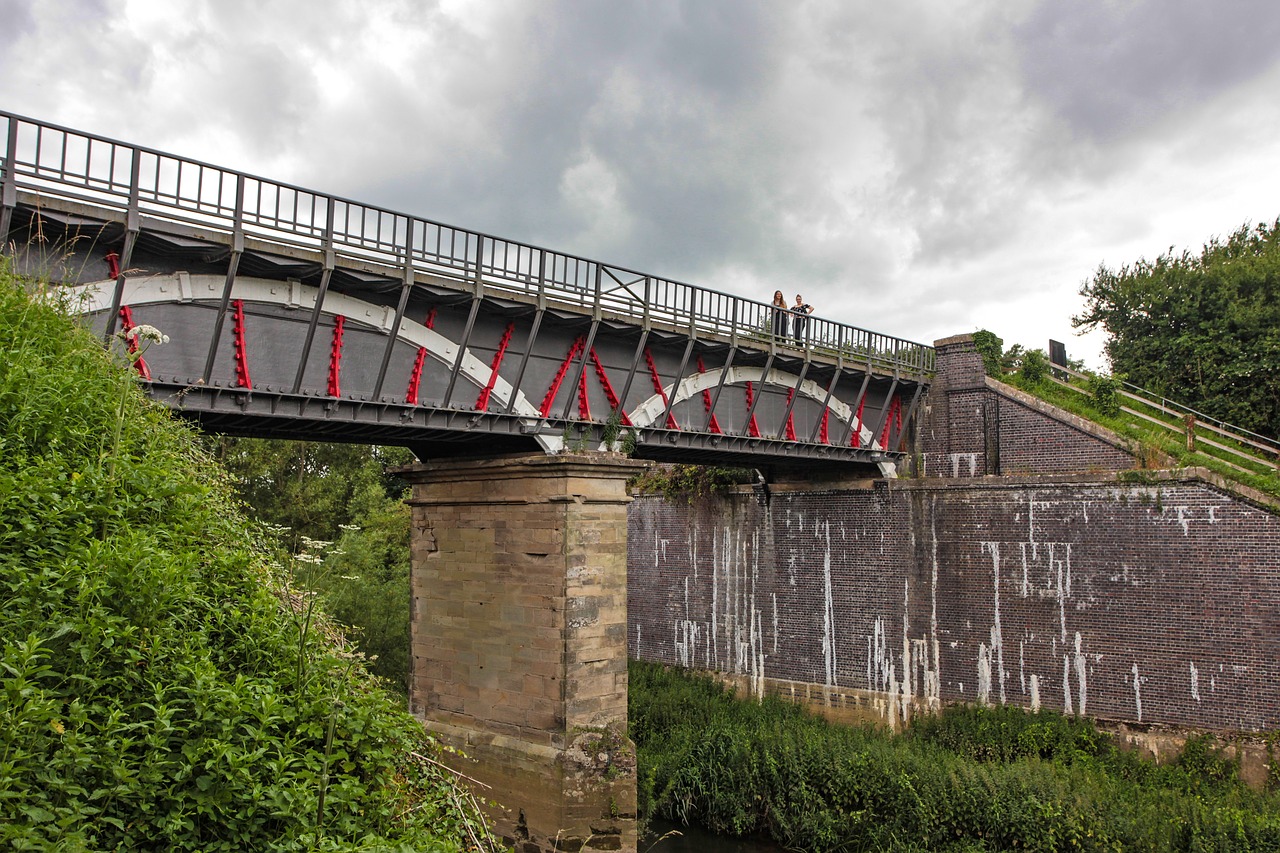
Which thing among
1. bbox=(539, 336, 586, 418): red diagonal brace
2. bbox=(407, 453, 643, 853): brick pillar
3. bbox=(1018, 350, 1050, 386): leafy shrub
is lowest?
bbox=(407, 453, 643, 853): brick pillar

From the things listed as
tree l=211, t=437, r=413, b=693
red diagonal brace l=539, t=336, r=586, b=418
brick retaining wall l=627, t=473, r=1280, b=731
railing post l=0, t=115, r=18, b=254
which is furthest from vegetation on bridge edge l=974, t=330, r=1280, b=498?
railing post l=0, t=115, r=18, b=254

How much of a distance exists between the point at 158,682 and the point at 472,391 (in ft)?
28.8

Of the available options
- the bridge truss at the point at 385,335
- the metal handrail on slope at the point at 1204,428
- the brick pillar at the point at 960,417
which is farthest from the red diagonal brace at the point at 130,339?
the metal handrail on slope at the point at 1204,428

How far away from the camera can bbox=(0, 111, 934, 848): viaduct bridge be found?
10.2 m

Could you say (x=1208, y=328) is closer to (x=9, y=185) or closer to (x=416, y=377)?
(x=416, y=377)

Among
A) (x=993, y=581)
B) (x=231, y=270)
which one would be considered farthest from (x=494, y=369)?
(x=993, y=581)

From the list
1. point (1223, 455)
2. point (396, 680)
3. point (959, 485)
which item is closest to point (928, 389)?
point (959, 485)

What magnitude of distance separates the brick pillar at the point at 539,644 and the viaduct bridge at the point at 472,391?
0.11ft

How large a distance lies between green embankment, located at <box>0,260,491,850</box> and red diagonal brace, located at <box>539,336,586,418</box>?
716 centimetres

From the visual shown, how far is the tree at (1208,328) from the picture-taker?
23.5 m

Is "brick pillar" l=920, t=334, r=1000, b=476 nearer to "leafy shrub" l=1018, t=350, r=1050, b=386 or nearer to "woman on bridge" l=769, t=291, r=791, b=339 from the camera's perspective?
"leafy shrub" l=1018, t=350, r=1050, b=386

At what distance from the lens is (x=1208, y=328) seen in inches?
989

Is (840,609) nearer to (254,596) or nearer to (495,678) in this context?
(495,678)

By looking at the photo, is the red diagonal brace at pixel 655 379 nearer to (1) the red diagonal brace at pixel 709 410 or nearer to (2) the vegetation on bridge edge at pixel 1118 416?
(1) the red diagonal brace at pixel 709 410
